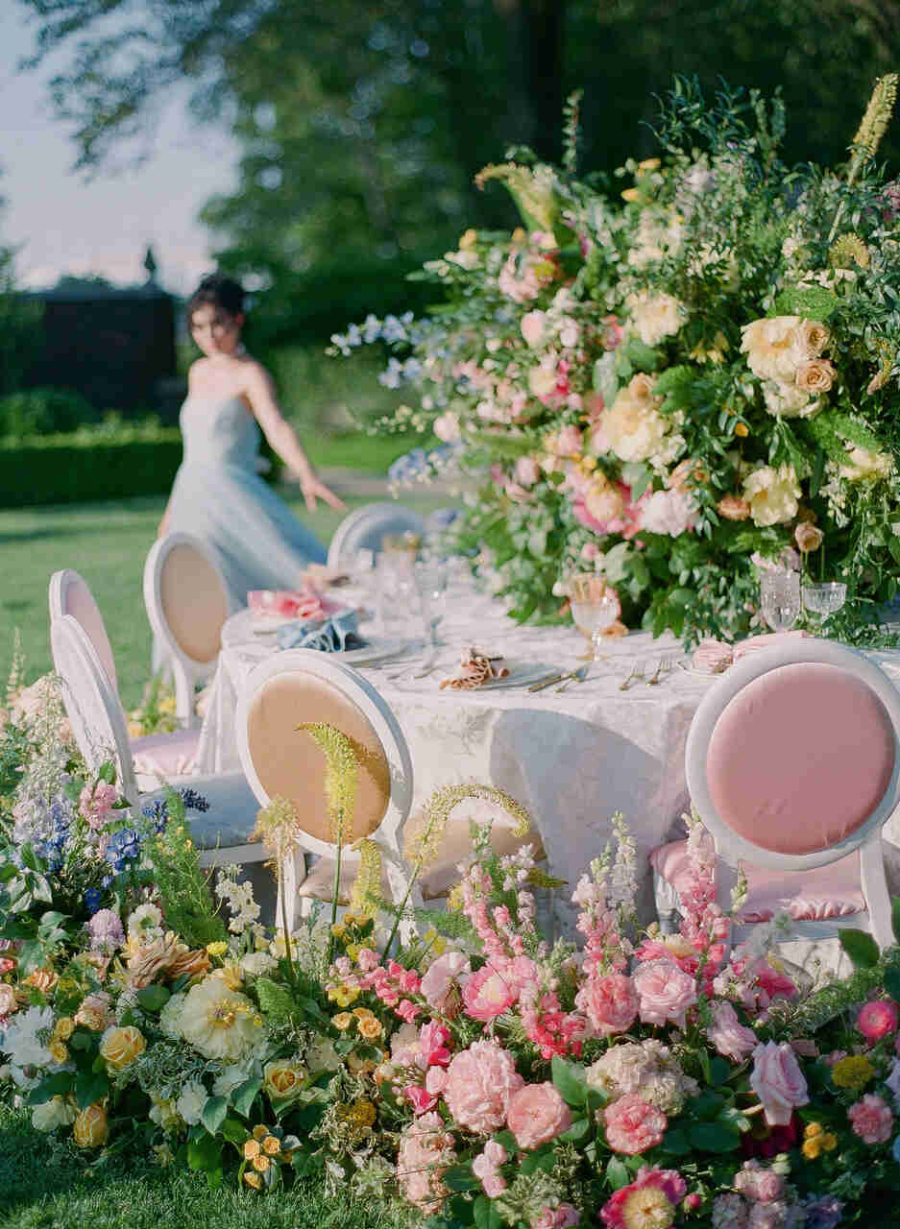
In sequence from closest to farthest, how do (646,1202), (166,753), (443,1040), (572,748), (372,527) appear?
(646,1202) → (443,1040) → (572,748) → (166,753) → (372,527)

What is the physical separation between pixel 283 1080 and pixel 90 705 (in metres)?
1.08

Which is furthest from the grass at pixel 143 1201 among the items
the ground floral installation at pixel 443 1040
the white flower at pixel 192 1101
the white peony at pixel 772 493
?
the white peony at pixel 772 493

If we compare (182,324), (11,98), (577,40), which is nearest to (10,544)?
(11,98)

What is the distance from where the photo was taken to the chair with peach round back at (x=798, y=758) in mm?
2529

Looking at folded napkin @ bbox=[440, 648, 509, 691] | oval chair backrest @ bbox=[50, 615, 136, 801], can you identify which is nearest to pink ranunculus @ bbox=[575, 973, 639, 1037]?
folded napkin @ bbox=[440, 648, 509, 691]

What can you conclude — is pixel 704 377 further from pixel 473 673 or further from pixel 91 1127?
pixel 91 1127

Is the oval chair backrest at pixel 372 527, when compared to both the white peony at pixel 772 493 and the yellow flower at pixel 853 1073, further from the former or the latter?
the yellow flower at pixel 853 1073

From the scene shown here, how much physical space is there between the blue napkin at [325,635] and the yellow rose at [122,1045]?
108 cm

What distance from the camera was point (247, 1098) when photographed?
2.62 metres

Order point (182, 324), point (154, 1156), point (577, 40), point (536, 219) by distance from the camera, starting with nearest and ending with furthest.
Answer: point (154, 1156)
point (536, 219)
point (577, 40)
point (182, 324)

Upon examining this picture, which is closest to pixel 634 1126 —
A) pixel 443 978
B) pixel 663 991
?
pixel 663 991

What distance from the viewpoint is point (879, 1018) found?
2447mm

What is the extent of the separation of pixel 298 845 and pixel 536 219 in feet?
6.38

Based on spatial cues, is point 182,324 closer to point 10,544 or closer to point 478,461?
point 10,544
